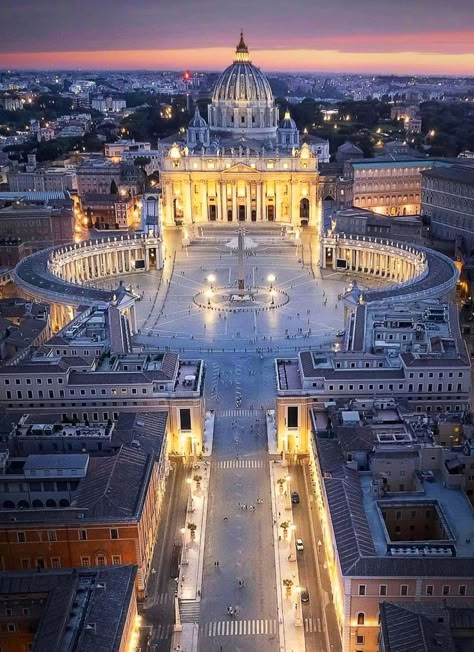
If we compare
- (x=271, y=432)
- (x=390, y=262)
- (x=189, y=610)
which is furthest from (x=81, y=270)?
(x=189, y=610)

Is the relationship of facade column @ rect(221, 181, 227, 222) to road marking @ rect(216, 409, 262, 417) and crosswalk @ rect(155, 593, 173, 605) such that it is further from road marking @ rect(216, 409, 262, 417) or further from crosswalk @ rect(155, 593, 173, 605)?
crosswalk @ rect(155, 593, 173, 605)

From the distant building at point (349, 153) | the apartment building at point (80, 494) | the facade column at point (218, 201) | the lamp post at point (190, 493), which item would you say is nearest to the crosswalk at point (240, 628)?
the apartment building at point (80, 494)

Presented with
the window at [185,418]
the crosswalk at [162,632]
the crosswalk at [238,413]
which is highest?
the window at [185,418]

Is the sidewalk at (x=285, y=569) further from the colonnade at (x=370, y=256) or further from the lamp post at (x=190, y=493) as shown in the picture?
the colonnade at (x=370, y=256)

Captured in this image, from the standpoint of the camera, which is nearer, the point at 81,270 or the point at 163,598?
the point at 163,598

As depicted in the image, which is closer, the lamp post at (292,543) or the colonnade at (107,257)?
the lamp post at (292,543)

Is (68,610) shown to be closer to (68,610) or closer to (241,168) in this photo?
(68,610)
